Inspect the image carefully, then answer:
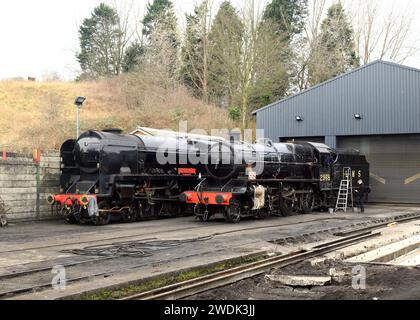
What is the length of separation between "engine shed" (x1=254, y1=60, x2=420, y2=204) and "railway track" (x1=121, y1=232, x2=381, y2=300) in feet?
49.3

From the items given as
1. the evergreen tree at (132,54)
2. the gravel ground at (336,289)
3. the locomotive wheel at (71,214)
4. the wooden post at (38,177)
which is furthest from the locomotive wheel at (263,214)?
the evergreen tree at (132,54)

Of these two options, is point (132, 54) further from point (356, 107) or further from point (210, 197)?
point (210, 197)

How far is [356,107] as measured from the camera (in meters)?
26.8

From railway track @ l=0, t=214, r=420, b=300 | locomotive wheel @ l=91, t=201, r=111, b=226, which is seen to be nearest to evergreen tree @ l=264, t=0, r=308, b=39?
locomotive wheel @ l=91, t=201, r=111, b=226

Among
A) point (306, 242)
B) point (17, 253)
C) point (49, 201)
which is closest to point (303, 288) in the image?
point (306, 242)

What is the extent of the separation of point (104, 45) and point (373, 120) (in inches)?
1308

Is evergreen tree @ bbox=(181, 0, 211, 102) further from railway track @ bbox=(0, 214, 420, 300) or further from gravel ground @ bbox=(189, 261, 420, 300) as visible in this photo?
gravel ground @ bbox=(189, 261, 420, 300)

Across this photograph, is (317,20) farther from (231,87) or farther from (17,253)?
(17,253)

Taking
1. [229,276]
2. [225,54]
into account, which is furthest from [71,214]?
[225,54]

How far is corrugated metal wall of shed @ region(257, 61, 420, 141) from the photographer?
83.1 feet

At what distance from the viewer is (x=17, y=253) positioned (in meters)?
10.6

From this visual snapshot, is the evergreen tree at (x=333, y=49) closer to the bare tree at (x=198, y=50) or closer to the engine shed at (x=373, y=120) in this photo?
the bare tree at (x=198, y=50)

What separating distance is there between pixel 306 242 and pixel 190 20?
3450 centimetres

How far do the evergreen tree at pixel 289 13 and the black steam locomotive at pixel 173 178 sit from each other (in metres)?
29.1
